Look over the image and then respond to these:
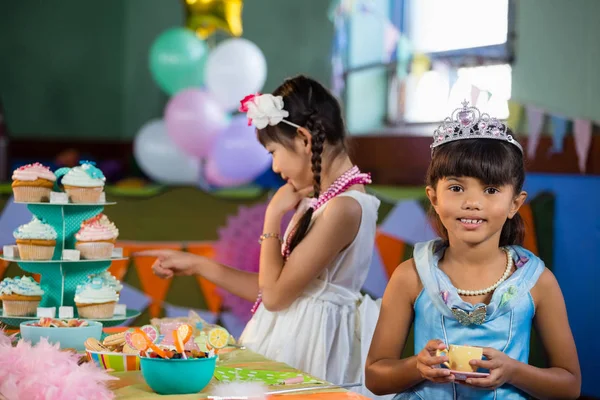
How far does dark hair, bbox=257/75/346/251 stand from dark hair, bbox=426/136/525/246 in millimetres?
560

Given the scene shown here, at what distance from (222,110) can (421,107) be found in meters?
1.29

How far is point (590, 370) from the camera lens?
379 cm

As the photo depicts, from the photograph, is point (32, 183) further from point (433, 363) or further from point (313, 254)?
point (433, 363)

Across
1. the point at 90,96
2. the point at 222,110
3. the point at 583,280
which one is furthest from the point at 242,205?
the point at 90,96

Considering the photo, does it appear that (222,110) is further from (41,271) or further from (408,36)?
(41,271)

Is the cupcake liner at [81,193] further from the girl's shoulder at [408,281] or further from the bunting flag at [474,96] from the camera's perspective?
the bunting flag at [474,96]

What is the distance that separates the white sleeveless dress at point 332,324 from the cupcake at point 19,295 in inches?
21.1

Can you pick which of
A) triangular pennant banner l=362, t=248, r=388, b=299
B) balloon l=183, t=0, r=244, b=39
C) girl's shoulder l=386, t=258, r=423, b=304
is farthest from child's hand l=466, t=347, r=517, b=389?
balloon l=183, t=0, r=244, b=39

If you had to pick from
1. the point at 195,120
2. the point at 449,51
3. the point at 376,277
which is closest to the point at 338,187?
the point at 376,277

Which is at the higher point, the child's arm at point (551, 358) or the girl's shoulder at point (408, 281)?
the girl's shoulder at point (408, 281)

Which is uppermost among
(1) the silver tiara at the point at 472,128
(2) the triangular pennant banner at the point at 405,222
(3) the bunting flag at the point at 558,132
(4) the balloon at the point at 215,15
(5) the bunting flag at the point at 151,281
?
(4) the balloon at the point at 215,15

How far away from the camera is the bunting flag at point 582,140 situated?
12.5 ft

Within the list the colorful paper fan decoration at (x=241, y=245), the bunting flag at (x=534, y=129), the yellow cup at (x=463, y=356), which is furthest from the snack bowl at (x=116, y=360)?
the bunting flag at (x=534, y=129)

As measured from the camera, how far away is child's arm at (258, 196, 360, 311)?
205 centimetres
